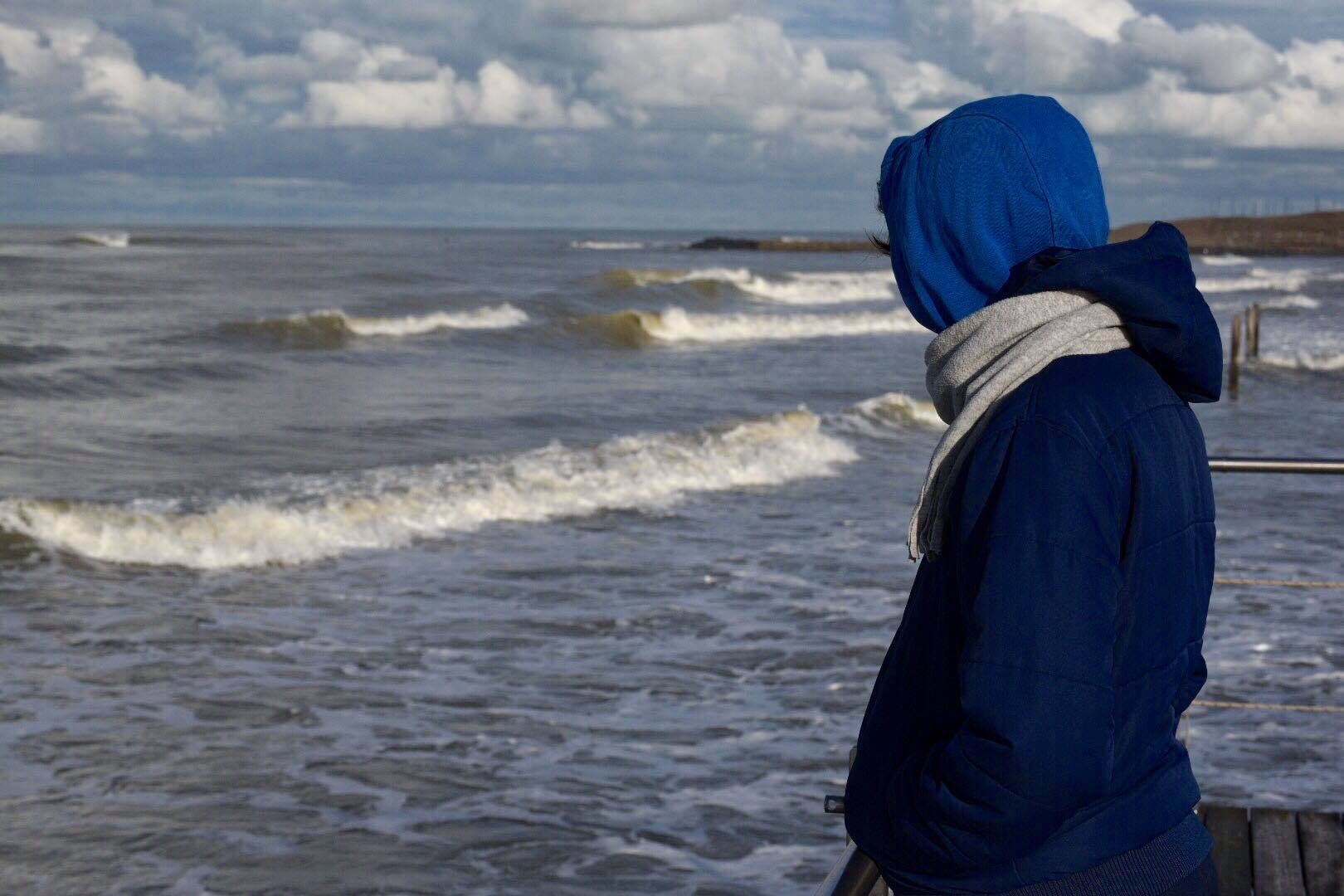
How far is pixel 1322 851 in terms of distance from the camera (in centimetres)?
347

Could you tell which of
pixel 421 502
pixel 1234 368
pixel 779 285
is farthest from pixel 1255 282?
pixel 421 502

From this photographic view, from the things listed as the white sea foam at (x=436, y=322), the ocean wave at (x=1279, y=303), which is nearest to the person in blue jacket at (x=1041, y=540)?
the white sea foam at (x=436, y=322)

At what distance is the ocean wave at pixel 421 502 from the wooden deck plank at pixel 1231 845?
24.9ft

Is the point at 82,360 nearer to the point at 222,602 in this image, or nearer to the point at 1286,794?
the point at 222,602

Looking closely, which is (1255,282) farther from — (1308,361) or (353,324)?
(353,324)

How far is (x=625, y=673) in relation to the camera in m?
7.32

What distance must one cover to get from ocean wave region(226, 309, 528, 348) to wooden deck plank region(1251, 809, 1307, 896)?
83.1ft

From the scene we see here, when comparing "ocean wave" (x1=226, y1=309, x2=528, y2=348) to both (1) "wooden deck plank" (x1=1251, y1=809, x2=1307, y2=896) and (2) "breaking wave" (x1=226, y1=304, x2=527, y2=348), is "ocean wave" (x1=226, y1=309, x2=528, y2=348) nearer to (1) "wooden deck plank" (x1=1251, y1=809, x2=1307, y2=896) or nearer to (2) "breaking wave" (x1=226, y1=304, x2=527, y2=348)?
(2) "breaking wave" (x1=226, y1=304, x2=527, y2=348)

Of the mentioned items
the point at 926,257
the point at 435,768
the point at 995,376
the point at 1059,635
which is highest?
the point at 926,257

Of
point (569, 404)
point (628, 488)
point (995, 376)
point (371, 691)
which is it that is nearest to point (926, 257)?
point (995, 376)

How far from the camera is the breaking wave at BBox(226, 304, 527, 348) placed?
28.3m

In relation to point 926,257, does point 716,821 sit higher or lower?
lower

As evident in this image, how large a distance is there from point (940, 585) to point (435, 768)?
16.1 ft

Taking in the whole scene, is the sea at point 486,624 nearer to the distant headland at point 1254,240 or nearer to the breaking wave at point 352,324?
the breaking wave at point 352,324
